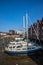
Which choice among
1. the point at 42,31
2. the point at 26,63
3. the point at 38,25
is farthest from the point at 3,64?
the point at 38,25

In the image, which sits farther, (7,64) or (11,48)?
(11,48)

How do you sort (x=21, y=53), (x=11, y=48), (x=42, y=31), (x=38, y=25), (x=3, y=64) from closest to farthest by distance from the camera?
(x=3, y=64) < (x=21, y=53) < (x=11, y=48) < (x=42, y=31) < (x=38, y=25)

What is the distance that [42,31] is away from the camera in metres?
49.8

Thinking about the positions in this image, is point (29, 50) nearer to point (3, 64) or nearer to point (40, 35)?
point (3, 64)

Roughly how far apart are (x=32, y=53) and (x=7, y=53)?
6636mm

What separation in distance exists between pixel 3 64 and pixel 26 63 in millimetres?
4395

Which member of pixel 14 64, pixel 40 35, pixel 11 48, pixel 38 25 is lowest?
pixel 14 64

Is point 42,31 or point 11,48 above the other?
point 42,31

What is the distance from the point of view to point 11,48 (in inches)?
1283

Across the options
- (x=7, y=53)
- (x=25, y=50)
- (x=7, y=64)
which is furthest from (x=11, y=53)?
(x=7, y=64)

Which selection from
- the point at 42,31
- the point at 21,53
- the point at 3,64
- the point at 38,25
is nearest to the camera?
the point at 3,64

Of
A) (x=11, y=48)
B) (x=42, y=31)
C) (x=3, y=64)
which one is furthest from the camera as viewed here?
(x=42, y=31)

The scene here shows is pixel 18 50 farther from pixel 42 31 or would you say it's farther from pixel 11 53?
pixel 42 31

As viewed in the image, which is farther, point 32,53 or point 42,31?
point 42,31
